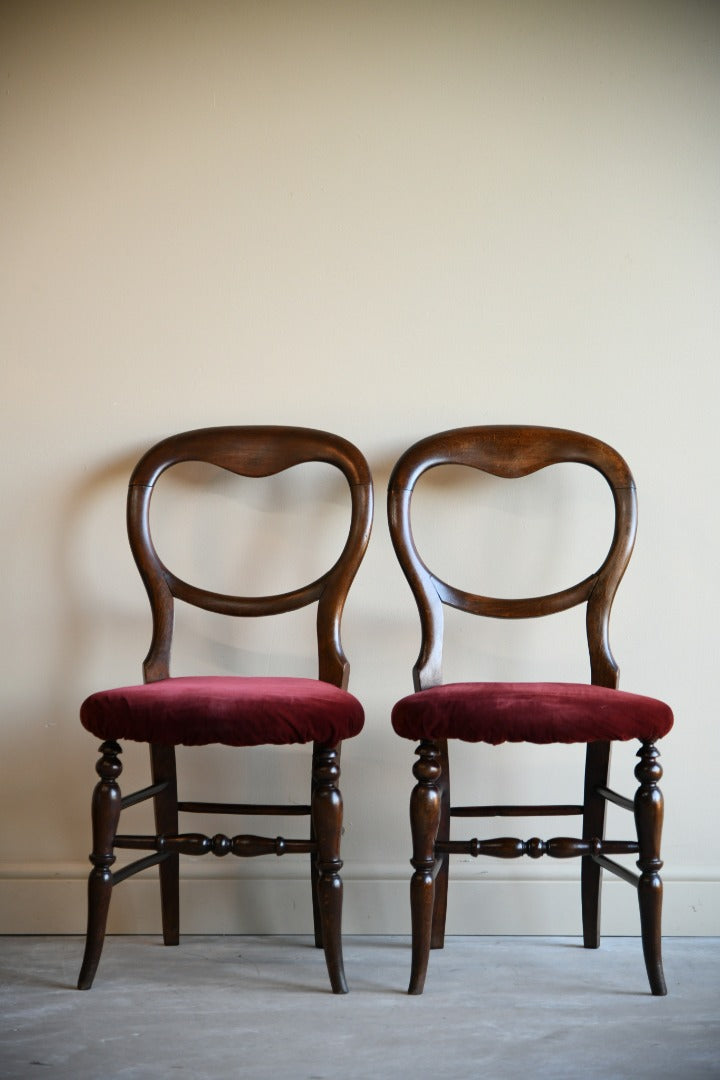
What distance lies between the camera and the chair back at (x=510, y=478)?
1855 mm

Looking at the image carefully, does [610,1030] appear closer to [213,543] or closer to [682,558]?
[682,558]

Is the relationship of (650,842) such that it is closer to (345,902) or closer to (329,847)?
(329,847)

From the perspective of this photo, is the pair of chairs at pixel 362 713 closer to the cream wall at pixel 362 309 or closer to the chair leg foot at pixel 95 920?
the chair leg foot at pixel 95 920

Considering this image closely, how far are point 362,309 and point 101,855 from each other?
1.21m

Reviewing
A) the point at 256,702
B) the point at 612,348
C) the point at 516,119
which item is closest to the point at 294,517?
the point at 256,702

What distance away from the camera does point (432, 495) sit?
2.08 metres

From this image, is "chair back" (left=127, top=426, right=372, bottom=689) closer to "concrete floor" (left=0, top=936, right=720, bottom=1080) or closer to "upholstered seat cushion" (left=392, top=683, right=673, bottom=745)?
"upholstered seat cushion" (left=392, top=683, right=673, bottom=745)

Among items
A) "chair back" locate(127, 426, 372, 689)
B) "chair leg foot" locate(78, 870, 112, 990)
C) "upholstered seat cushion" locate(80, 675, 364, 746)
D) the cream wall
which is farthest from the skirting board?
"upholstered seat cushion" locate(80, 675, 364, 746)

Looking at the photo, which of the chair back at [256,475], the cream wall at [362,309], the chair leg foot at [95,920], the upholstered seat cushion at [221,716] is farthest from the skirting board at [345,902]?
the upholstered seat cushion at [221,716]

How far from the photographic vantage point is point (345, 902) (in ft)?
6.56

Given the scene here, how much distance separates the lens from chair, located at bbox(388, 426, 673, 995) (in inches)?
60.4

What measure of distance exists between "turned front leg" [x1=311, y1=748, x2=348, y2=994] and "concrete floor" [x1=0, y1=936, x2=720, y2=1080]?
81mm

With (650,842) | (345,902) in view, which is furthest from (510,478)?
(345,902)

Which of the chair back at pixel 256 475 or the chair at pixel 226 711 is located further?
the chair back at pixel 256 475
